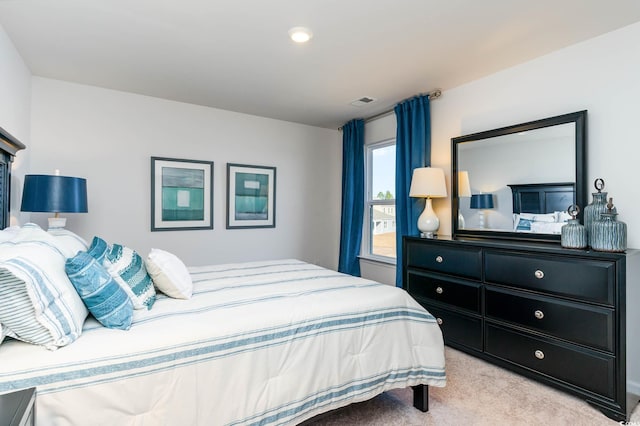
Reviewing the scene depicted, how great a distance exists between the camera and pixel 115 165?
337 cm

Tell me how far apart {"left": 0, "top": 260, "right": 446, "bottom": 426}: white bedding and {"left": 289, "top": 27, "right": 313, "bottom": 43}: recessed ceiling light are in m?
1.68

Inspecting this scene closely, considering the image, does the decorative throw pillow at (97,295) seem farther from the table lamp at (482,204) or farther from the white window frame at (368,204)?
the white window frame at (368,204)

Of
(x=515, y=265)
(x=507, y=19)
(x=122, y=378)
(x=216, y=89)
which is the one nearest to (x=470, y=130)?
(x=507, y=19)

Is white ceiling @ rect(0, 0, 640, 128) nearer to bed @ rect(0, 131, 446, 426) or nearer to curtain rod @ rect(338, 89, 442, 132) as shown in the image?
curtain rod @ rect(338, 89, 442, 132)

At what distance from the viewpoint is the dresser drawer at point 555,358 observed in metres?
1.97

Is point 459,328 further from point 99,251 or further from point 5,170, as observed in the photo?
point 5,170

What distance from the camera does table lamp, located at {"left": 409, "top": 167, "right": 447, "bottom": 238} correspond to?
3.15 metres

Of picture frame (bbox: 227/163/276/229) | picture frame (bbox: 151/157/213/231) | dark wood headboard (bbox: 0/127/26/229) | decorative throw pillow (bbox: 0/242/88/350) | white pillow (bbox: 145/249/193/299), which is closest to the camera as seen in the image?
decorative throw pillow (bbox: 0/242/88/350)

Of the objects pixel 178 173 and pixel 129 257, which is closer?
pixel 129 257

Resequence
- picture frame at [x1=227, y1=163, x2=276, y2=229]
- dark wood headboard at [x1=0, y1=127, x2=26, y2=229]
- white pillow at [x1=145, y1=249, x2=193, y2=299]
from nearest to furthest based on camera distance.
Result: white pillow at [x1=145, y1=249, x2=193, y2=299]
dark wood headboard at [x1=0, y1=127, x2=26, y2=229]
picture frame at [x1=227, y1=163, x2=276, y2=229]

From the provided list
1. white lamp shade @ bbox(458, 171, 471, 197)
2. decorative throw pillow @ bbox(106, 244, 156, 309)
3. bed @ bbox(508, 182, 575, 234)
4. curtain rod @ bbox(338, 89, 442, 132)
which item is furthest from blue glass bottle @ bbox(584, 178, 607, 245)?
decorative throw pillow @ bbox(106, 244, 156, 309)

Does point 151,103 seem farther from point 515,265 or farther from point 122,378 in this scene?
point 515,265

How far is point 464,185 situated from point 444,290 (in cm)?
100

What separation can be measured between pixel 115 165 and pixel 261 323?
276 cm
